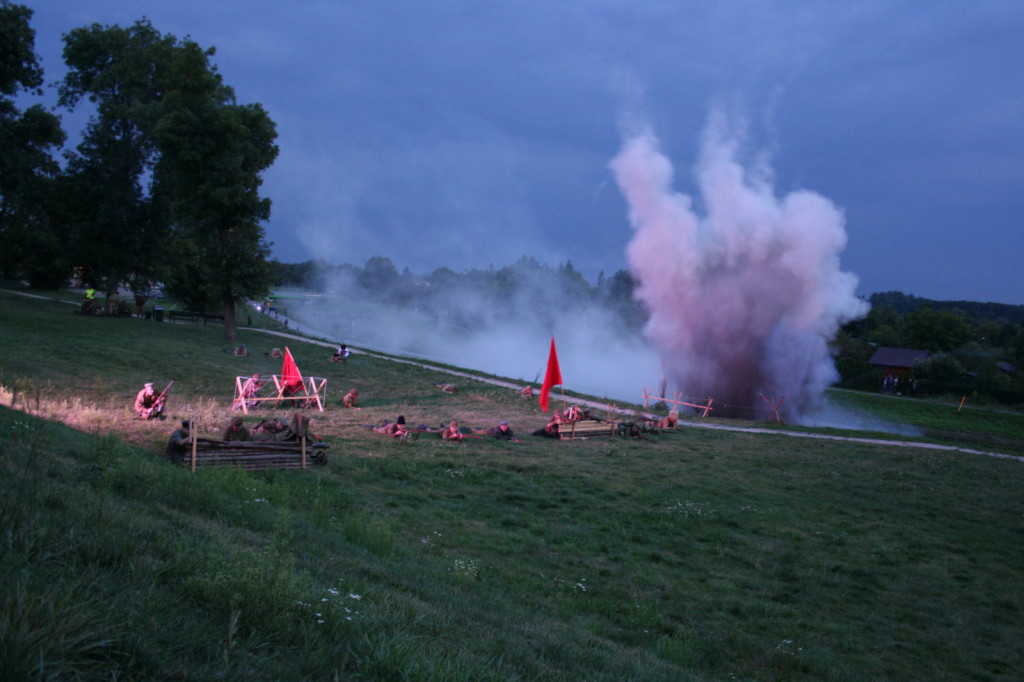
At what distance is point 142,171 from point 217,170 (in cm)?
919

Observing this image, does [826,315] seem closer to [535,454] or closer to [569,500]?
[535,454]

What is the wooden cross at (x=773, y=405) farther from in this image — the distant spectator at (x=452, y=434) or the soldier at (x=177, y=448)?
the soldier at (x=177, y=448)

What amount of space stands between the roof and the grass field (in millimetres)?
45875

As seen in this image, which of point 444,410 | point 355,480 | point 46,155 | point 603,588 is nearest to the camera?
point 603,588

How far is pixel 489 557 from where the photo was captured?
29.2 feet

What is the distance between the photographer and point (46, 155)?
100ft

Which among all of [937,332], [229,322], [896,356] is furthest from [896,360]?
[229,322]

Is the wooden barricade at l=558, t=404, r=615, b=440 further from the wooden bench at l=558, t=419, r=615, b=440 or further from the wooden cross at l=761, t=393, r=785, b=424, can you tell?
the wooden cross at l=761, t=393, r=785, b=424

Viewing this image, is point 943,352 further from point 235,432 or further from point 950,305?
point 950,305

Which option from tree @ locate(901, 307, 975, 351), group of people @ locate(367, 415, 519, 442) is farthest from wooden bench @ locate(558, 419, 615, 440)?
tree @ locate(901, 307, 975, 351)

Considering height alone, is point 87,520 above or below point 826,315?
below

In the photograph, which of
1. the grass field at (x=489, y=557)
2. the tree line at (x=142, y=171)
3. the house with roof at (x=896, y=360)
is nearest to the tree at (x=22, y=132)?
the tree line at (x=142, y=171)

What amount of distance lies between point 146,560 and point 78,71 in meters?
48.5

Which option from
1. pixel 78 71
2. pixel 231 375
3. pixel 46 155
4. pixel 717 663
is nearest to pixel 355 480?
pixel 717 663
